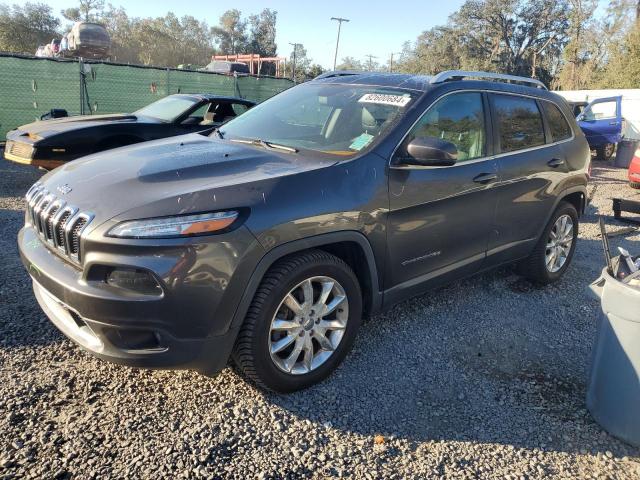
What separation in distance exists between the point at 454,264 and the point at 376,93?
1342mm

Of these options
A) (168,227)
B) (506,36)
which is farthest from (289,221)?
(506,36)

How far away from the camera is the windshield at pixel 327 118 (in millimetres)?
3201

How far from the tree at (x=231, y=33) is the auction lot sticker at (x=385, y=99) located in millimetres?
81499

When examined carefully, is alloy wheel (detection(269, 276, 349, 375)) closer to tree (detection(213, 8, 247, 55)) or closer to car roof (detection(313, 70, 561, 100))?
car roof (detection(313, 70, 561, 100))

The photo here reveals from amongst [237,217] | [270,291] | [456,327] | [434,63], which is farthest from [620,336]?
[434,63]

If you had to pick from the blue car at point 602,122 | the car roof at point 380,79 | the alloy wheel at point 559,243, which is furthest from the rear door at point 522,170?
the blue car at point 602,122

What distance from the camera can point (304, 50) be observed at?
213 feet

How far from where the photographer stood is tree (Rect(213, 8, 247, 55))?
79.9 meters

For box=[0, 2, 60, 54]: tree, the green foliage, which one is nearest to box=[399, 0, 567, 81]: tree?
the green foliage

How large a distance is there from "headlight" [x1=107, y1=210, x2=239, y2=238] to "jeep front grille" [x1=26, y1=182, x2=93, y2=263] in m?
0.23

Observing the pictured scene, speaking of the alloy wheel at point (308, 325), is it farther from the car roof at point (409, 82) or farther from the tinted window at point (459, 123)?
the car roof at point (409, 82)

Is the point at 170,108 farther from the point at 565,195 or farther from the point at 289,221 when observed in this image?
the point at 289,221

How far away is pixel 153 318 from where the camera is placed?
2.26 m

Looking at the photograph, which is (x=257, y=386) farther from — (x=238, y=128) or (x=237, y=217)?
(x=238, y=128)
